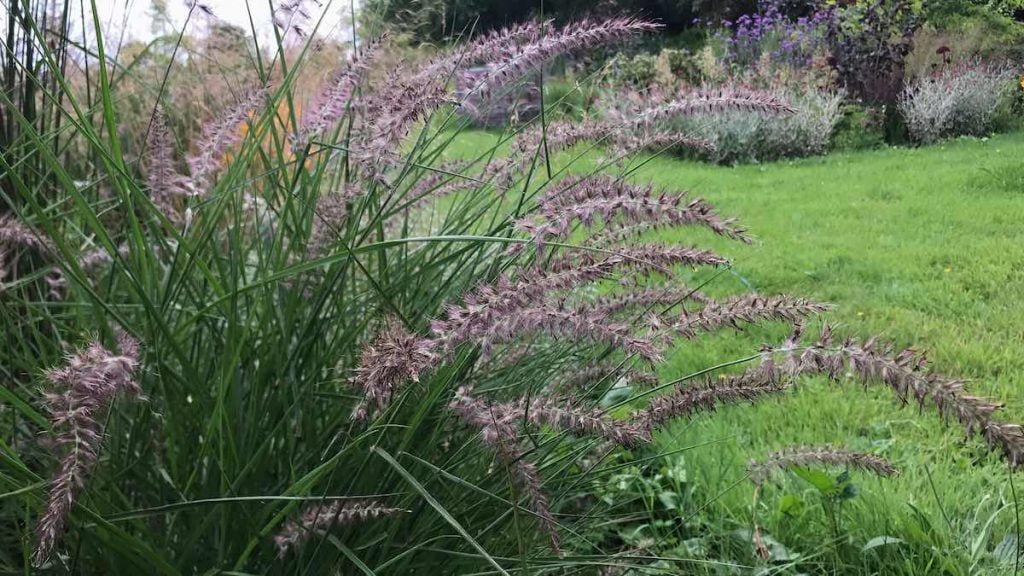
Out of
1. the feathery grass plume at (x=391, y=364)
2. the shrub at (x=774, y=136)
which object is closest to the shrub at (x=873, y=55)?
the shrub at (x=774, y=136)

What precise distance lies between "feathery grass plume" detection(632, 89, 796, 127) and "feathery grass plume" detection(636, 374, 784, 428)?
45 cm

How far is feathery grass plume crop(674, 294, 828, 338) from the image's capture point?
1.17 m

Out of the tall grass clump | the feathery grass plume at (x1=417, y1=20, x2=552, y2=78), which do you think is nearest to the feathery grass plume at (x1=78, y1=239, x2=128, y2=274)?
the tall grass clump

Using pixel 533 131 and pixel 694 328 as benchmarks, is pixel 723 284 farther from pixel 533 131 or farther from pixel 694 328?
pixel 694 328

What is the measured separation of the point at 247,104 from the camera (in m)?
1.44

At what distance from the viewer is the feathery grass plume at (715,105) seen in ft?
4.49

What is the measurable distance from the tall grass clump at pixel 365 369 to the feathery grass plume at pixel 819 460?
300mm

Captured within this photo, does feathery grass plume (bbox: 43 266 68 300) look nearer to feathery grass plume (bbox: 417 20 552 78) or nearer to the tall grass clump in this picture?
the tall grass clump

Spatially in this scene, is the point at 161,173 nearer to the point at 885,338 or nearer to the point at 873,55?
the point at 885,338

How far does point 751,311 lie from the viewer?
1.21 meters

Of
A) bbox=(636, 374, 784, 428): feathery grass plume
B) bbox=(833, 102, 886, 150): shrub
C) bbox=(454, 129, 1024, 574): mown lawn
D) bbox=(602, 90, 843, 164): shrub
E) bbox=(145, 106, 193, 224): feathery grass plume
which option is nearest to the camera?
bbox=(636, 374, 784, 428): feathery grass plume

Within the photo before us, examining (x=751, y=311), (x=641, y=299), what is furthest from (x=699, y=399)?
(x=641, y=299)

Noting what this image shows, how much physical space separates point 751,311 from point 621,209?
0.27 meters

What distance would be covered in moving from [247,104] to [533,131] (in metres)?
0.60
